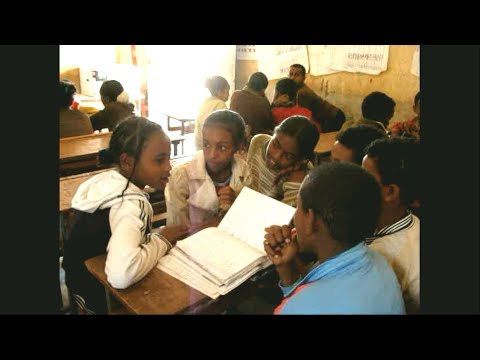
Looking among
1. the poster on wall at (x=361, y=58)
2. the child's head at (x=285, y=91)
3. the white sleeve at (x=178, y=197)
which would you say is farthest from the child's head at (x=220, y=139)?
the poster on wall at (x=361, y=58)

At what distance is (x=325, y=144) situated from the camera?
143 inches

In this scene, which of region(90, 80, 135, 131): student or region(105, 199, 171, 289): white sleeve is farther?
region(90, 80, 135, 131): student

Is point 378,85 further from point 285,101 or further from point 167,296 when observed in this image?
point 167,296

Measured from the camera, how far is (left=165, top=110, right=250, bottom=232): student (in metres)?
1.76

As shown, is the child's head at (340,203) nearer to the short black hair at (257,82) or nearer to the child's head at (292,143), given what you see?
the child's head at (292,143)

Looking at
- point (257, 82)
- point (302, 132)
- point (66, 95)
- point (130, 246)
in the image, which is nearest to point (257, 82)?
point (257, 82)

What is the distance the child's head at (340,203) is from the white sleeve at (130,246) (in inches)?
18.6

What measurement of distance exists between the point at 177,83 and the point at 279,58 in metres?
1.65

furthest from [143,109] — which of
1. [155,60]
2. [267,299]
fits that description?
[267,299]

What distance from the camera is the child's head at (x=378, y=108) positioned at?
301cm

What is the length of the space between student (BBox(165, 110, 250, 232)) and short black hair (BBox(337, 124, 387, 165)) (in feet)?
1.61

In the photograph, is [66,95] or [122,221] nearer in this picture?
[122,221]

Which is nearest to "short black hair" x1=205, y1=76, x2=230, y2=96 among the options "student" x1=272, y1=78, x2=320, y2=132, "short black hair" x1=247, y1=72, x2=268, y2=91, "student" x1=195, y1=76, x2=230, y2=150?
"student" x1=195, y1=76, x2=230, y2=150

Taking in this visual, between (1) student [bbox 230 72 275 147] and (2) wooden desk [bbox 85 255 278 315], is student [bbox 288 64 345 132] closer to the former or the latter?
(1) student [bbox 230 72 275 147]
